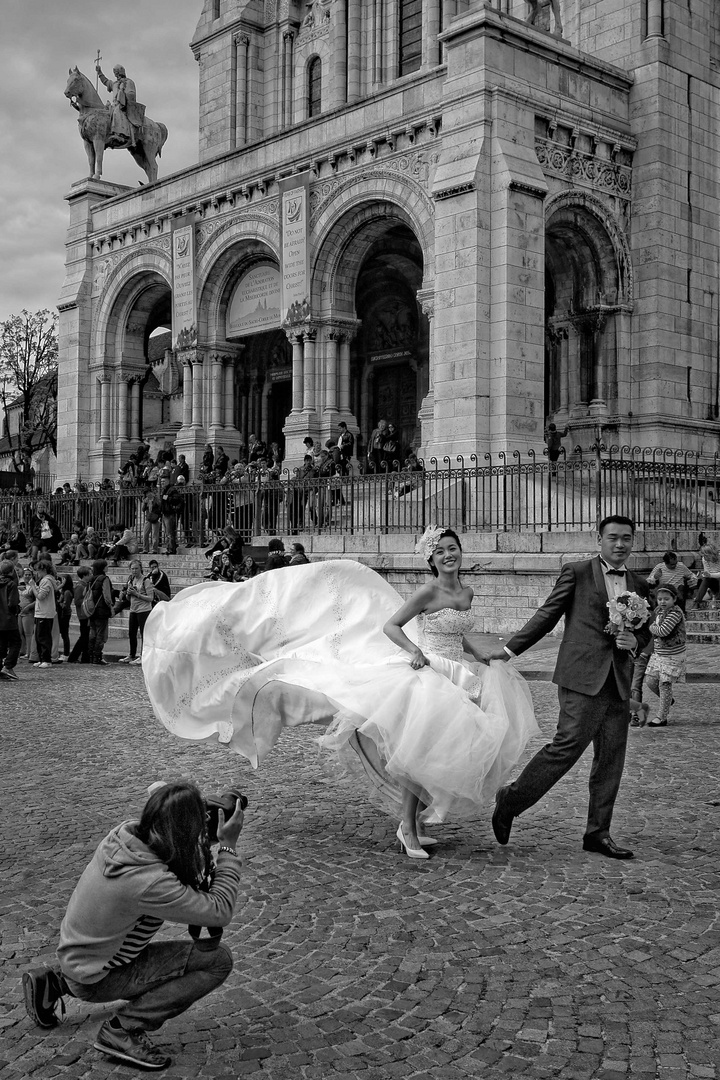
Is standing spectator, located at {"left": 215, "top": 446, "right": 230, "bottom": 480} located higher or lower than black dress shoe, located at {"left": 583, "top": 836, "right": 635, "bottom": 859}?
higher

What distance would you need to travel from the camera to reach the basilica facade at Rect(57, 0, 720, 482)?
2158 centimetres

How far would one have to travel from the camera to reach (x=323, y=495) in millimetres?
21344

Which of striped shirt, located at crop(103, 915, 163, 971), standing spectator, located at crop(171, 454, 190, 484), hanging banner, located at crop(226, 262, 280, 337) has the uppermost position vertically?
hanging banner, located at crop(226, 262, 280, 337)

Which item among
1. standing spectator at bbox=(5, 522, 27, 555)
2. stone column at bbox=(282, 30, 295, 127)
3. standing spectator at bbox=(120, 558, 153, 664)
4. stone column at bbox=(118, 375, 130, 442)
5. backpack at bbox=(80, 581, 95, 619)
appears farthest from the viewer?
stone column at bbox=(282, 30, 295, 127)

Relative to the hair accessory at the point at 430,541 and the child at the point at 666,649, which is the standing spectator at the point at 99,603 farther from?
the hair accessory at the point at 430,541

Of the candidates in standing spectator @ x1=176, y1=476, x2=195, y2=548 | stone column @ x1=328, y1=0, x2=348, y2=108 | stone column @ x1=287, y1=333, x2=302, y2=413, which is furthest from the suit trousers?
stone column @ x1=328, y1=0, x2=348, y2=108

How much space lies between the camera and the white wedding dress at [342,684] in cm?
559

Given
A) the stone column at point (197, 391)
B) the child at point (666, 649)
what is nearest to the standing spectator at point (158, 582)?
the child at point (666, 649)

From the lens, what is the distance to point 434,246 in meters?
22.5

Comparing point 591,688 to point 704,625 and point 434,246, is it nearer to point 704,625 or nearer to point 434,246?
point 704,625

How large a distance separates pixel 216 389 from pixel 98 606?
47.7 feet

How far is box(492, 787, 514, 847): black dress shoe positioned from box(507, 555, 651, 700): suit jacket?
0.69 meters

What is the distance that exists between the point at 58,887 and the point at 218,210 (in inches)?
1020

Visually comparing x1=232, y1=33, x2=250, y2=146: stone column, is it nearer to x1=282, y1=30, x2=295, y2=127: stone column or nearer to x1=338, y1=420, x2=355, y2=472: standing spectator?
x1=282, y1=30, x2=295, y2=127: stone column
